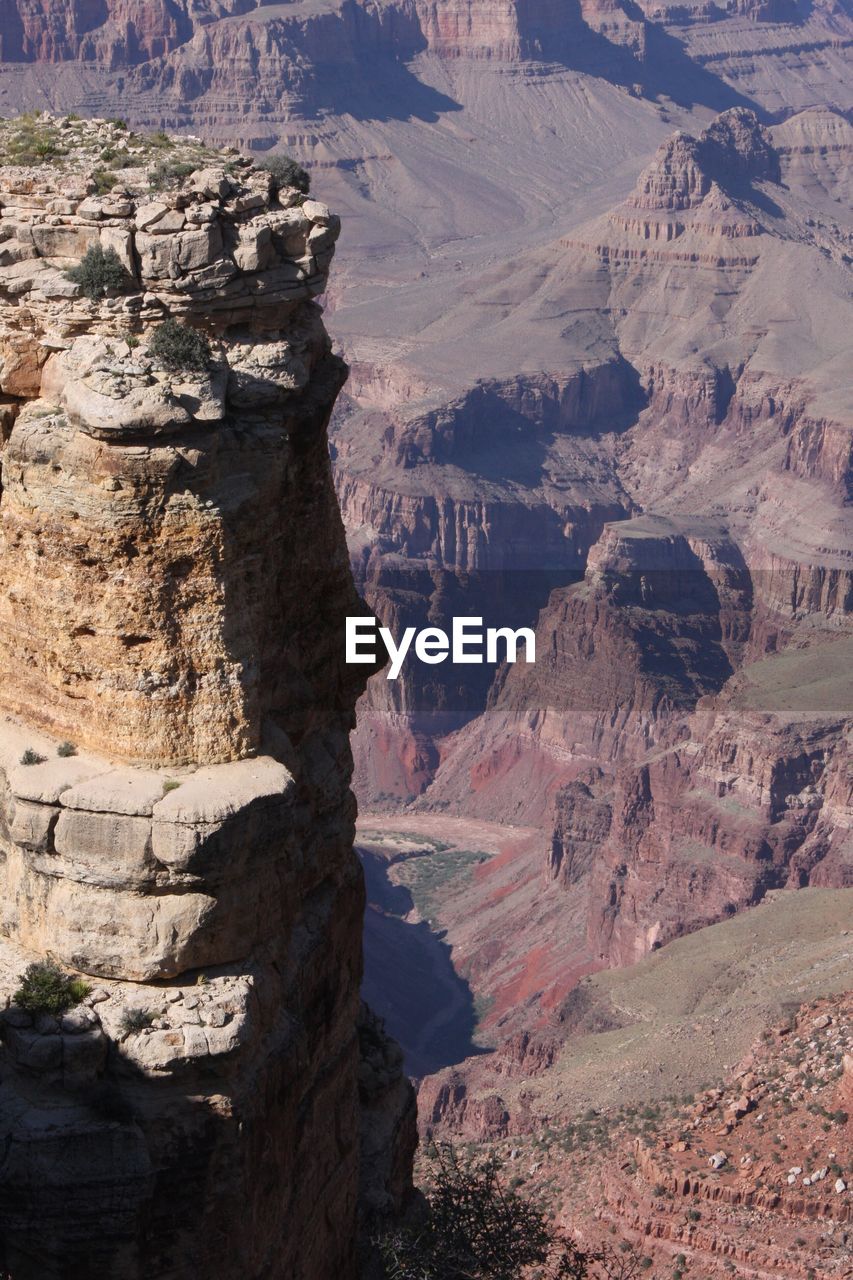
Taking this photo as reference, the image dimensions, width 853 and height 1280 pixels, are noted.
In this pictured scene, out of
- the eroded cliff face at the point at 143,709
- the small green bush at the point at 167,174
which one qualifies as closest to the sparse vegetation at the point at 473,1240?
the eroded cliff face at the point at 143,709

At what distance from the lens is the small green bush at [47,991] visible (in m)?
22.8

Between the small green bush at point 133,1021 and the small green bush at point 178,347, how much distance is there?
7.56m

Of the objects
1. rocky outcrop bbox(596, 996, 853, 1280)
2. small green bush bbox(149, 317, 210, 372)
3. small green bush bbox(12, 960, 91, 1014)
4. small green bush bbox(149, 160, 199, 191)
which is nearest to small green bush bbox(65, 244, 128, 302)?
small green bush bbox(149, 317, 210, 372)

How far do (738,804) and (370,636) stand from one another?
7510 centimetres

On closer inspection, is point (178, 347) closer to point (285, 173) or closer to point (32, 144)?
point (285, 173)

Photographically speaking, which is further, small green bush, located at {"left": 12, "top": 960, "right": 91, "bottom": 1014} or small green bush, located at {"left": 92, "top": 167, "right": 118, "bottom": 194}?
small green bush, located at {"left": 92, "top": 167, "right": 118, "bottom": 194}

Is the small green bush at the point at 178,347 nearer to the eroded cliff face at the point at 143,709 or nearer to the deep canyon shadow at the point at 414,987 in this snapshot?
the eroded cliff face at the point at 143,709

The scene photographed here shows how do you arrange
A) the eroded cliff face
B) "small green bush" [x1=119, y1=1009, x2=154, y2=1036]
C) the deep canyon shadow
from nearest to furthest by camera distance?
the eroded cliff face → "small green bush" [x1=119, y1=1009, x2=154, y2=1036] → the deep canyon shadow

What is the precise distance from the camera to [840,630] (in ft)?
443

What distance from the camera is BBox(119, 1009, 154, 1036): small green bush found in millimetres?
22625

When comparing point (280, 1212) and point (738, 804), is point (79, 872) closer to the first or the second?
point (280, 1212)

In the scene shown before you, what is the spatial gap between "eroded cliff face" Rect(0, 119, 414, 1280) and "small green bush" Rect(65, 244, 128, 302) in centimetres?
10

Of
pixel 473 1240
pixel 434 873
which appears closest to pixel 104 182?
pixel 473 1240

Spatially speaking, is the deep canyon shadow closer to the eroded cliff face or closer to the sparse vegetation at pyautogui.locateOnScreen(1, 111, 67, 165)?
the eroded cliff face
